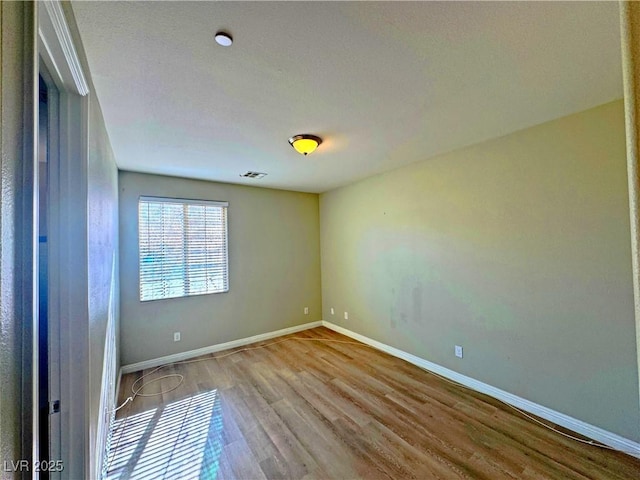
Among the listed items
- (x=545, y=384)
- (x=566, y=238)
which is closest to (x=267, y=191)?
(x=566, y=238)

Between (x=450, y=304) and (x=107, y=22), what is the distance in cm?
343

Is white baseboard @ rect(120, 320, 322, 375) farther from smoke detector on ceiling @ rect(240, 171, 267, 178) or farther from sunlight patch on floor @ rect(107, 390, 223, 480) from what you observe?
smoke detector on ceiling @ rect(240, 171, 267, 178)

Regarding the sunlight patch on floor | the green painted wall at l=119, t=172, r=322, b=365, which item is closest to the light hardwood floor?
the sunlight patch on floor

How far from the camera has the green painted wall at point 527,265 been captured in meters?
1.97

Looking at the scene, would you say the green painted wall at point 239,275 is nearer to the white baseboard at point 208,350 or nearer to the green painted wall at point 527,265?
the white baseboard at point 208,350

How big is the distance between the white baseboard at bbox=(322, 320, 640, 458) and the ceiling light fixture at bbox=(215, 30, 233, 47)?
347 cm

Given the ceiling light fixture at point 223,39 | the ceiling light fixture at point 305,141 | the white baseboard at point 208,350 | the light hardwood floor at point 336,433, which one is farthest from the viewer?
the white baseboard at point 208,350

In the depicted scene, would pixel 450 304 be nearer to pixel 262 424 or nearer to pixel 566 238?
pixel 566 238

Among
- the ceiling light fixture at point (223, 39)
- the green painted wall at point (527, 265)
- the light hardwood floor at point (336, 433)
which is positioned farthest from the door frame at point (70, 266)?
the green painted wall at point (527, 265)

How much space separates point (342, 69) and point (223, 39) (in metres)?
0.64

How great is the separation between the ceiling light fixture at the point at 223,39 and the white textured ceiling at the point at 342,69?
3cm

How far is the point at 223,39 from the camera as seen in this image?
4.19 ft

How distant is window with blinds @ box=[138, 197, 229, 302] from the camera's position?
3.41m

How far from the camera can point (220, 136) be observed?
92.9 inches
